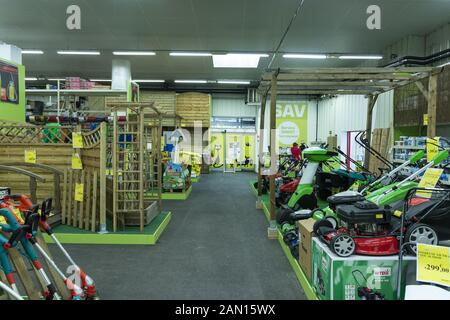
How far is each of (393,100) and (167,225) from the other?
730cm

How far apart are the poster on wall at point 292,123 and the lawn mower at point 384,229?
15047 millimetres

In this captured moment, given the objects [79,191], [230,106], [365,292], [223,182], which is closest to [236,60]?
[223,182]

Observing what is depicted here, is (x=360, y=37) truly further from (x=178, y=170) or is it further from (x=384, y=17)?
(x=178, y=170)

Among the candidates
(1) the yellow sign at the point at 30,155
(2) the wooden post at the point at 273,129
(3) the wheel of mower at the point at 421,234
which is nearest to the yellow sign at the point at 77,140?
(1) the yellow sign at the point at 30,155

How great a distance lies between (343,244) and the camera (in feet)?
10.6

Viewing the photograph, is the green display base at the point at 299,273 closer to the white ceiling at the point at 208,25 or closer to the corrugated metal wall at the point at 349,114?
the white ceiling at the point at 208,25

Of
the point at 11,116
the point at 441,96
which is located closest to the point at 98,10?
the point at 11,116

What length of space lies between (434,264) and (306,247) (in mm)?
1871

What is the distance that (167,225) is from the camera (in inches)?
266

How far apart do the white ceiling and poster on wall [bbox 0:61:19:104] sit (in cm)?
180

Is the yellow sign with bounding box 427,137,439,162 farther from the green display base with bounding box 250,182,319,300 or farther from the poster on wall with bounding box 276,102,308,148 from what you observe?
the poster on wall with bounding box 276,102,308,148

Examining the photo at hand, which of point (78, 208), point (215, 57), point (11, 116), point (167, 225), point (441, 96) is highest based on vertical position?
point (215, 57)
